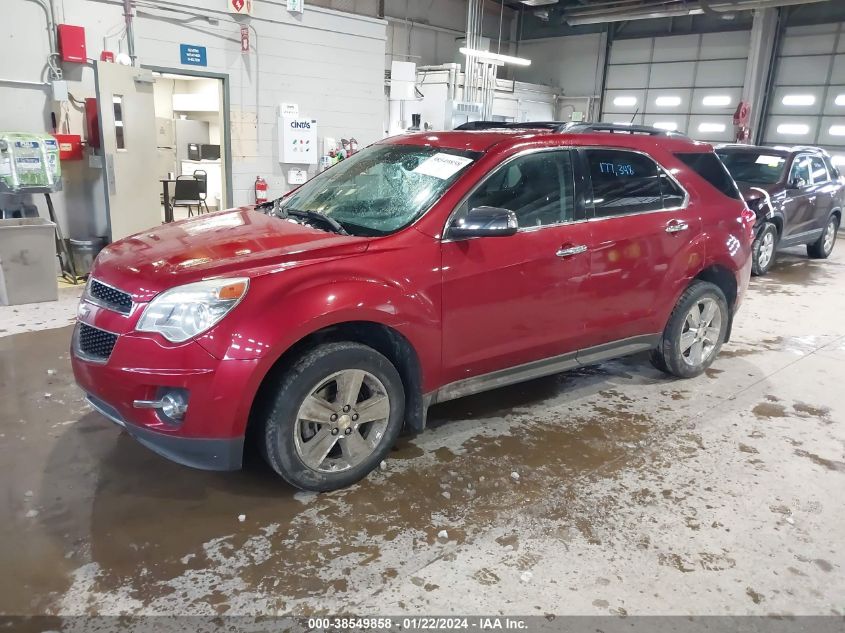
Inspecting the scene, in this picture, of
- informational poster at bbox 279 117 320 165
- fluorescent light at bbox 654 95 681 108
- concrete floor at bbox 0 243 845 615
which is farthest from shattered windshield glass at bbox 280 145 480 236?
fluorescent light at bbox 654 95 681 108

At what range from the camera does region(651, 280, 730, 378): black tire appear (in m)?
4.21

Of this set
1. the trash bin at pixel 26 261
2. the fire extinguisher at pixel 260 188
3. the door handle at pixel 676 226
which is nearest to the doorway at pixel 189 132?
the fire extinguisher at pixel 260 188

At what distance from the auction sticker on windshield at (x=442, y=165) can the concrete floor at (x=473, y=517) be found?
4.66 feet

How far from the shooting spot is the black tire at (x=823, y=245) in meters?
9.50

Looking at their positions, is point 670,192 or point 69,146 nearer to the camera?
point 670,192

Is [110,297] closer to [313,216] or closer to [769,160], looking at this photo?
[313,216]

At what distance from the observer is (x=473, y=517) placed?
9.14 feet

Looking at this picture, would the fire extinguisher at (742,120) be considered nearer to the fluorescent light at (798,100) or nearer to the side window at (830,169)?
the fluorescent light at (798,100)

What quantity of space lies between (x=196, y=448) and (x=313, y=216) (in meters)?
1.33

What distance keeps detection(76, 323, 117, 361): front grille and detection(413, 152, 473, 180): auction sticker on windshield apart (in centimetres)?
171

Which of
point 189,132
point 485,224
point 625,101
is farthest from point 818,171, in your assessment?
point 189,132

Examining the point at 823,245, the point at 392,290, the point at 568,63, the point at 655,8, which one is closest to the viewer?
the point at 392,290

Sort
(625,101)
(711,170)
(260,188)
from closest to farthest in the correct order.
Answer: (711,170) → (260,188) → (625,101)

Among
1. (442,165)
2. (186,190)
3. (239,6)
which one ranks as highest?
(239,6)
